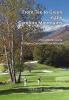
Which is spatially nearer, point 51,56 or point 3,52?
point 3,52

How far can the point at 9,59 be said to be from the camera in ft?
145

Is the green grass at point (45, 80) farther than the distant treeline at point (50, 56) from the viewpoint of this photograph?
No

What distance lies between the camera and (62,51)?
9794cm

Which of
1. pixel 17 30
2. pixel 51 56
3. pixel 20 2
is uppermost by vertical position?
pixel 20 2

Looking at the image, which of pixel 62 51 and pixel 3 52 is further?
pixel 62 51

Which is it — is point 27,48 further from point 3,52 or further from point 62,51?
point 62,51

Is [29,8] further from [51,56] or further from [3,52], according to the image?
[51,56]

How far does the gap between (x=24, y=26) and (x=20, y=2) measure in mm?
2657

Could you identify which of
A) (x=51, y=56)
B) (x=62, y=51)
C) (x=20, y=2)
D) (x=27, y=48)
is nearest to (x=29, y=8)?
(x=20, y=2)

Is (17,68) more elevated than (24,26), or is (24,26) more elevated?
(24,26)

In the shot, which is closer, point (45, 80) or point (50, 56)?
point (45, 80)

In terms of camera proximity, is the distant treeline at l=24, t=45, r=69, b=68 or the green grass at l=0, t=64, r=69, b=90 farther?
the distant treeline at l=24, t=45, r=69, b=68

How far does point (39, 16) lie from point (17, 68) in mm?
6506

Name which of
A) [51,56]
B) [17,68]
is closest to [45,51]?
[51,56]
